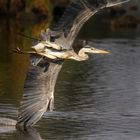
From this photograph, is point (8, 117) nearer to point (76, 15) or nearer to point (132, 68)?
point (76, 15)

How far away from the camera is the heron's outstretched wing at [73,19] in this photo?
15031 mm

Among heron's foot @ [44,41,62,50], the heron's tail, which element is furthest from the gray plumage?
the heron's tail

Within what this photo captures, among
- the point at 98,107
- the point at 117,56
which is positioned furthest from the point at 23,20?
the point at 98,107

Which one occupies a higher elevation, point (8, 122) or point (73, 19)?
point (73, 19)

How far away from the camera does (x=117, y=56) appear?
35531 millimetres

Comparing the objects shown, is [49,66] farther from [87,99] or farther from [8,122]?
[87,99]

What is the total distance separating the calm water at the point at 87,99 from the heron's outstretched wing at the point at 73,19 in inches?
86.6

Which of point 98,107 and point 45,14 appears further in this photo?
point 45,14

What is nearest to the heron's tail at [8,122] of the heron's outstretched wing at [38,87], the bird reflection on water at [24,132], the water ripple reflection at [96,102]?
the bird reflection on water at [24,132]

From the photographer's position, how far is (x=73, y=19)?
15.1 m

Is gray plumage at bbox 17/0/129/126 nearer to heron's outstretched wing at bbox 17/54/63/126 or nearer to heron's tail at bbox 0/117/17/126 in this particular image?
heron's outstretched wing at bbox 17/54/63/126

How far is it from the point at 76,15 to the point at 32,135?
2906mm

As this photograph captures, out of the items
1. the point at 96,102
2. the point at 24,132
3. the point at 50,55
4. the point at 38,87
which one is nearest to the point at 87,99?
the point at 96,102

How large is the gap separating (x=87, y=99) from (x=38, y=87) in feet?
19.4
